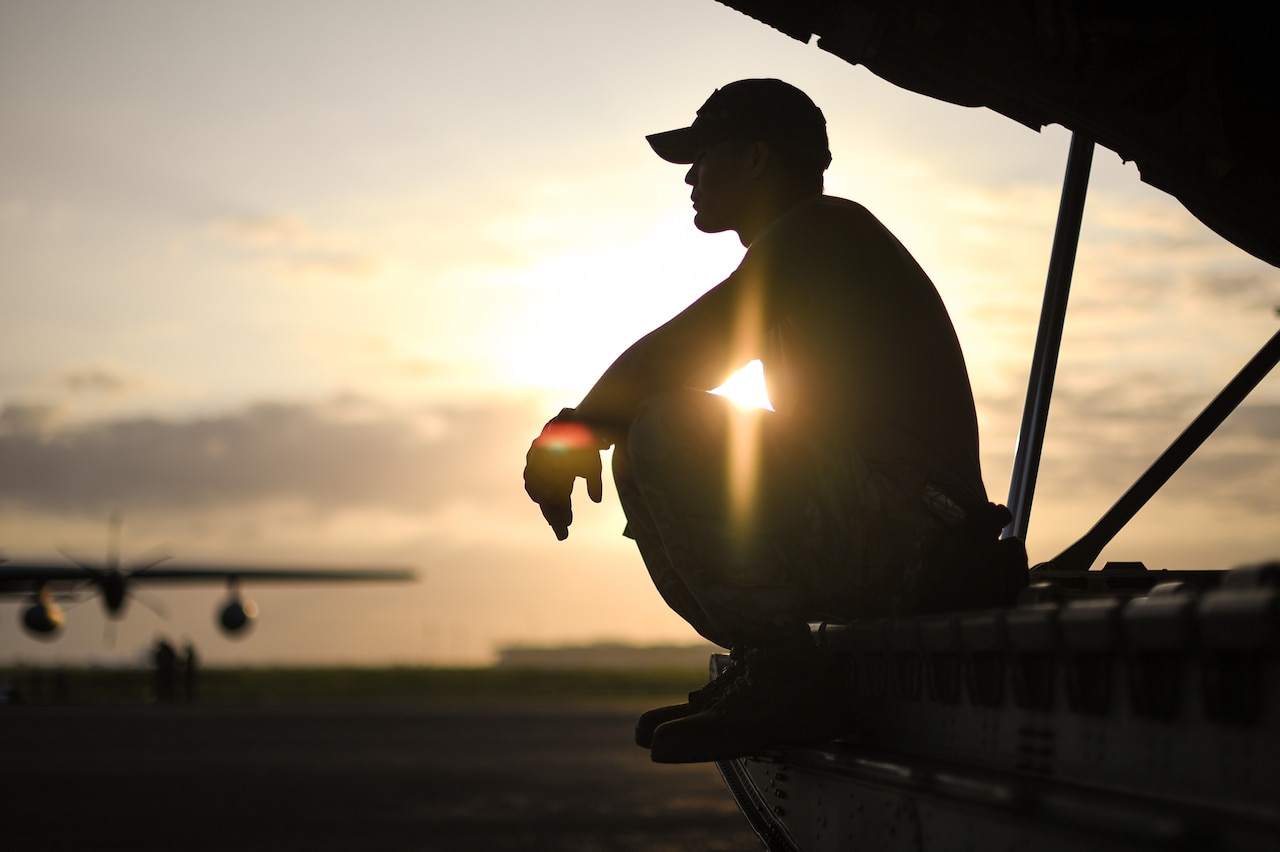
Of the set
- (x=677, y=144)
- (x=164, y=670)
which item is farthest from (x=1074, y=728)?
(x=164, y=670)

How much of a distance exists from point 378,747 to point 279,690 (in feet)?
153

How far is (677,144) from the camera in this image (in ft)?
9.50

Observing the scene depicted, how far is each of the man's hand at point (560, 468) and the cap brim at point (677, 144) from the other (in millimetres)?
730

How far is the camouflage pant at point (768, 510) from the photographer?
239 centimetres

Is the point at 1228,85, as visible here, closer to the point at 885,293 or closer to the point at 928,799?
the point at 885,293

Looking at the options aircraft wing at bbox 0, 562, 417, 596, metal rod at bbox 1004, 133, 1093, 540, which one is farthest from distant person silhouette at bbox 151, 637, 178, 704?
metal rod at bbox 1004, 133, 1093, 540

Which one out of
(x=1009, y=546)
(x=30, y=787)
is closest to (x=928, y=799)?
(x=1009, y=546)

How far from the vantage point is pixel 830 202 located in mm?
2562

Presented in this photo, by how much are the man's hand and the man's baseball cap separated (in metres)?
0.77

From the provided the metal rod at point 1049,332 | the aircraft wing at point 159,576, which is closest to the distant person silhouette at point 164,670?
the aircraft wing at point 159,576

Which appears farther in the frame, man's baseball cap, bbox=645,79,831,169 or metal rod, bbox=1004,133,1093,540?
metal rod, bbox=1004,133,1093,540

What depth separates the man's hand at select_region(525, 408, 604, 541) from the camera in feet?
8.61

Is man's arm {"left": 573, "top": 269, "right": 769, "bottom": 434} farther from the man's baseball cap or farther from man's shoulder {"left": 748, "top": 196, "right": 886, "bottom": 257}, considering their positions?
the man's baseball cap

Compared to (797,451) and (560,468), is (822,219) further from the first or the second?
(560,468)
